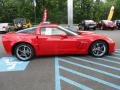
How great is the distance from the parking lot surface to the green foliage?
37388 mm

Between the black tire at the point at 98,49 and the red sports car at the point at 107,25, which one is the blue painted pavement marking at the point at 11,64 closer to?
the black tire at the point at 98,49

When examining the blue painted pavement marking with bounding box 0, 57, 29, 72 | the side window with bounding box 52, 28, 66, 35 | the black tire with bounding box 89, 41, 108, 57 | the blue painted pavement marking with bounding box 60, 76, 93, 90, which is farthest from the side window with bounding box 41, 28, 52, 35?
the blue painted pavement marking with bounding box 60, 76, 93, 90

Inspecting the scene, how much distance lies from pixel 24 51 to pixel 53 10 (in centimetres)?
3960

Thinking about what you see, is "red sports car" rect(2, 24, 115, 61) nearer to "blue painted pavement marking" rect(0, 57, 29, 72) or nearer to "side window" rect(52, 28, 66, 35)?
"side window" rect(52, 28, 66, 35)

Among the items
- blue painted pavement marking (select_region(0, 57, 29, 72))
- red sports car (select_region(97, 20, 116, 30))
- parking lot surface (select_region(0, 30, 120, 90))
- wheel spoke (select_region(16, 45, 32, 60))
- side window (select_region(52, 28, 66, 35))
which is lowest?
red sports car (select_region(97, 20, 116, 30))

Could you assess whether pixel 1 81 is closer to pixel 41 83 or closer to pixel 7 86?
pixel 7 86

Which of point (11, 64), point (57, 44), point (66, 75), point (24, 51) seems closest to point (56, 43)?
point (57, 44)

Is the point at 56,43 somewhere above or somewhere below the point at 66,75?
above

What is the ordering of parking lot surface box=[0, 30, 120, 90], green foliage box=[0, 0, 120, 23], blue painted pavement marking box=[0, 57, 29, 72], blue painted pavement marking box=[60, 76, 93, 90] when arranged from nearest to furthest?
blue painted pavement marking box=[60, 76, 93, 90] < parking lot surface box=[0, 30, 120, 90] < blue painted pavement marking box=[0, 57, 29, 72] < green foliage box=[0, 0, 120, 23]

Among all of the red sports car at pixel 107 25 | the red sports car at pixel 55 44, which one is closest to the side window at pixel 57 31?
the red sports car at pixel 55 44

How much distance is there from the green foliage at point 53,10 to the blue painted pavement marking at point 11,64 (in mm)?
36577

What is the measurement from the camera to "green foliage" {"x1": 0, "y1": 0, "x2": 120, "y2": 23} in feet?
154

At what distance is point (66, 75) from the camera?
7.75 metres

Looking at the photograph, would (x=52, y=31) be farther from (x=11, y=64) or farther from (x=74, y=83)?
(x=74, y=83)
